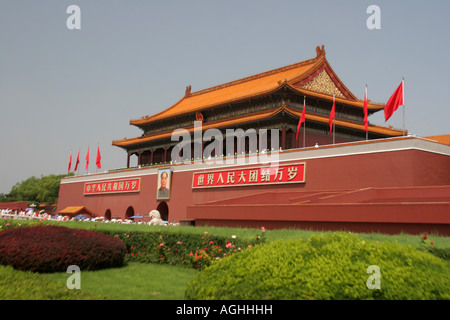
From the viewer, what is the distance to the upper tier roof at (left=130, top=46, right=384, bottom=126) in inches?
969

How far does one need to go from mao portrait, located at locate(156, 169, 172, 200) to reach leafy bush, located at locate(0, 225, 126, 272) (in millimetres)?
16013

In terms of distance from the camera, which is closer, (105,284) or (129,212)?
(105,284)

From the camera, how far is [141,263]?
10.7m

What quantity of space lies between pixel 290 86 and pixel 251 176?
19.0ft

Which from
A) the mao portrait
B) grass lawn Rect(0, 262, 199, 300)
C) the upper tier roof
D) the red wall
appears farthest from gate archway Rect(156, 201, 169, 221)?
grass lawn Rect(0, 262, 199, 300)

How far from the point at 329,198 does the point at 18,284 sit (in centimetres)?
939

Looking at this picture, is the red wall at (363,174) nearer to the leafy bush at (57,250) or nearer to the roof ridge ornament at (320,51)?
the leafy bush at (57,250)

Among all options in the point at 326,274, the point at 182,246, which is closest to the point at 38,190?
the point at 182,246

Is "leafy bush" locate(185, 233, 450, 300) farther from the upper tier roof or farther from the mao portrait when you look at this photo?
the mao portrait

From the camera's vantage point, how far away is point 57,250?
29.1ft

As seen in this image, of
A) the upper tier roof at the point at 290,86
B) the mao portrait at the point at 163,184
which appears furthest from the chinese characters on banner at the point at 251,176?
the upper tier roof at the point at 290,86

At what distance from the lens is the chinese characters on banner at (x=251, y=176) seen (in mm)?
18734

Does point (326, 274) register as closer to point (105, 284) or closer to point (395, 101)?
point (105, 284)

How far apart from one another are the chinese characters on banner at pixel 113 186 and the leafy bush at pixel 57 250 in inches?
754
